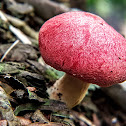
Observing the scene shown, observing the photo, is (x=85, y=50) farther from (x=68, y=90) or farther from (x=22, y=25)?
(x=22, y=25)

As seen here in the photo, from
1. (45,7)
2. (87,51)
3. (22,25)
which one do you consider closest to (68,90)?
(87,51)

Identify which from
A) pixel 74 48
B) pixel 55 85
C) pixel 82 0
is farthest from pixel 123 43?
pixel 82 0

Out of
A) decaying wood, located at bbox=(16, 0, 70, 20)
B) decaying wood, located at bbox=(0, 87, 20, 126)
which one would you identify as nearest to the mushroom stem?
decaying wood, located at bbox=(0, 87, 20, 126)

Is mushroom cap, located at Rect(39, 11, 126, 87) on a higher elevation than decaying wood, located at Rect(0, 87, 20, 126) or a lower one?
higher

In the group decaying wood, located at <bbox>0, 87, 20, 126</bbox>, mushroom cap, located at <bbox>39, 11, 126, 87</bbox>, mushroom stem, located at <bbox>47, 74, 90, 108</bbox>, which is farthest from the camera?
mushroom stem, located at <bbox>47, 74, 90, 108</bbox>

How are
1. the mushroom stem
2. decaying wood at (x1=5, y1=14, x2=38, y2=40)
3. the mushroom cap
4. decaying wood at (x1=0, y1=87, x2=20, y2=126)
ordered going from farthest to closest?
decaying wood at (x1=5, y1=14, x2=38, y2=40), the mushroom stem, the mushroom cap, decaying wood at (x1=0, y1=87, x2=20, y2=126)

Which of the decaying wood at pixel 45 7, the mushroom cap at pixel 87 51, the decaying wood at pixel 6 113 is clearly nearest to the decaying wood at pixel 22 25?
the decaying wood at pixel 45 7

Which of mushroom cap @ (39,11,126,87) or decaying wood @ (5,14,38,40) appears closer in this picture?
mushroom cap @ (39,11,126,87)

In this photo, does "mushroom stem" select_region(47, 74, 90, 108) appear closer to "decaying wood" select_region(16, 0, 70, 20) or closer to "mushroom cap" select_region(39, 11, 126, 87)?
"mushroom cap" select_region(39, 11, 126, 87)
